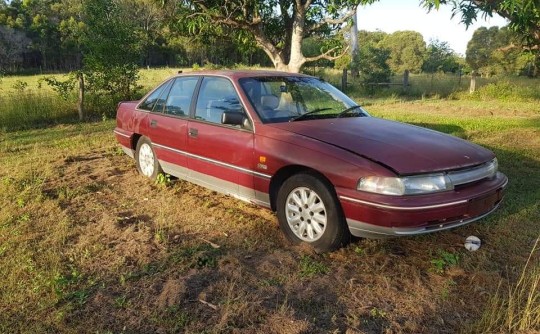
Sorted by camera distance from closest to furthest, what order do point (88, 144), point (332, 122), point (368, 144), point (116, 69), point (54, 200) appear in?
point (368, 144) < point (332, 122) < point (54, 200) < point (88, 144) < point (116, 69)

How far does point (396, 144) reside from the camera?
145 inches

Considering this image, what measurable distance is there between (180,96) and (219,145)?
1.11 meters

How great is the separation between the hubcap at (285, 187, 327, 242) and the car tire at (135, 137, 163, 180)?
7.99ft

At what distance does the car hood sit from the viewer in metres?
3.40

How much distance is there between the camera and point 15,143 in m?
Result: 8.78

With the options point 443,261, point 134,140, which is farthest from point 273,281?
point 134,140

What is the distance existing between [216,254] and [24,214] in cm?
235

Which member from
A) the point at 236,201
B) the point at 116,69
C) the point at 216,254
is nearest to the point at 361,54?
the point at 116,69

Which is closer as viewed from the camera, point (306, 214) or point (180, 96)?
point (306, 214)

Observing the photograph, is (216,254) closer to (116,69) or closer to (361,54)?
(116,69)

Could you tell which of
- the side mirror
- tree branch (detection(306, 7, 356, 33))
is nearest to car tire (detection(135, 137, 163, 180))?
the side mirror

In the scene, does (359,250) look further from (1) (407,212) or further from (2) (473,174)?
(2) (473,174)

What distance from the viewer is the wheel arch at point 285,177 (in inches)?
142

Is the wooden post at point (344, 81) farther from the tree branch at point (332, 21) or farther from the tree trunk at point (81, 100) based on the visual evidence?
the tree trunk at point (81, 100)
